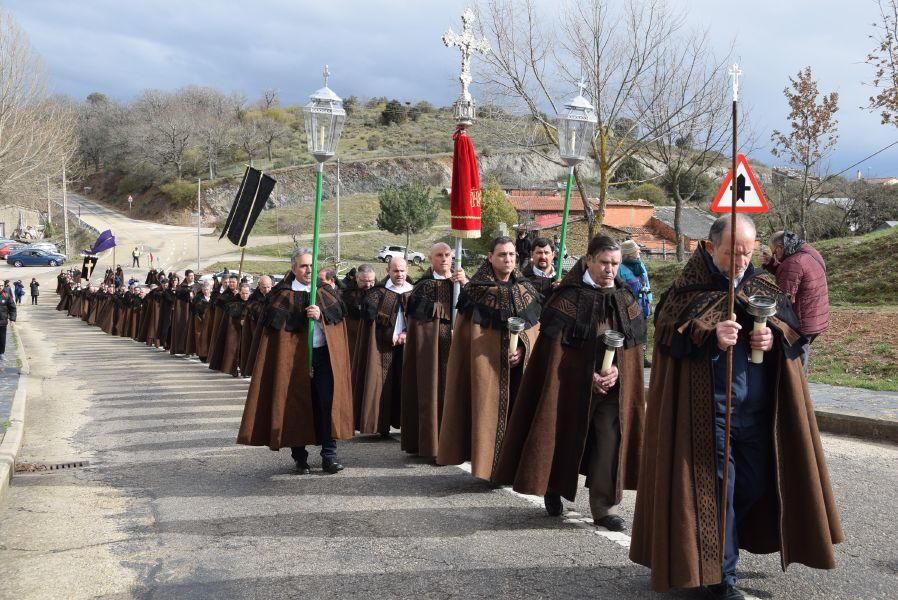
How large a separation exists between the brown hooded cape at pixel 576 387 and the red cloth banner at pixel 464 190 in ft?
10.7

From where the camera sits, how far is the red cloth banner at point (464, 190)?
955cm

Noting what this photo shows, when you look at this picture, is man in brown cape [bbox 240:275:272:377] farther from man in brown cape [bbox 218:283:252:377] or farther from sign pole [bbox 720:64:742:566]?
sign pole [bbox 720:64:742:566]

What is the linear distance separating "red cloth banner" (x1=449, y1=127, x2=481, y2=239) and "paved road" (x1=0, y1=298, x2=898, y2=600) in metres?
2.38

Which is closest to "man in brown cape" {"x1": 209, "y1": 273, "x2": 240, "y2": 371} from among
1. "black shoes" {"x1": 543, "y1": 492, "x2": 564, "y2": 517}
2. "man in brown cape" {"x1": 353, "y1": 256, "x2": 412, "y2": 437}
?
"man in brown cape" {"x1": 353, "y1": 256, "x2": 412, "y2": 437}

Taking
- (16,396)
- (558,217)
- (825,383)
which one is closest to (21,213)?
(558,217)

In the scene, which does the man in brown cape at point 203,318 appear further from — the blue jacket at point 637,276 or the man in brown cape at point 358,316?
the blue jacket at point 637,276

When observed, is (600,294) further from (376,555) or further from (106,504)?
(106,504)

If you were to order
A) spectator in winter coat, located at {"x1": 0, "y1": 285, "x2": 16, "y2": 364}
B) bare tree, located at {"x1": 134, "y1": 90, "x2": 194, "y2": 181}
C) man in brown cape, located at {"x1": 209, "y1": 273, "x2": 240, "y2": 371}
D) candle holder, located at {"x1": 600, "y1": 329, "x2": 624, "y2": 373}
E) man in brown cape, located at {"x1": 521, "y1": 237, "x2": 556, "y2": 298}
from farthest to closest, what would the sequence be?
bare tree, located at {"x1": 134, "y1": 90, "x2": 194, "y2": 181} < spectator in winter coat, located at {"x1": 0, "y1": 285, "x2": 16, "y2": 364} < man in brown cape, located at {"x1": 209, "y1": 273, "x2": 240, "y2": 371} < man in brown cape, located at {"x1": 521, "y1": 237, "x2": 556, "y2": 298} < candle holder, located at {"x1": 600, "y1": 329, "x2": 624, "y2": 373}

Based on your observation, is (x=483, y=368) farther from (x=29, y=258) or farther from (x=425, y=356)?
(x=29, y=258)

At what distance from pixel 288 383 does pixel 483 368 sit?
1.84m

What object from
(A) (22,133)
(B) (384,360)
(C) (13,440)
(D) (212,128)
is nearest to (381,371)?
(B) (384,360)

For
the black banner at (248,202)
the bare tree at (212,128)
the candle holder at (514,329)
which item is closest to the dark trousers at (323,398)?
the candle holder at (514,329)

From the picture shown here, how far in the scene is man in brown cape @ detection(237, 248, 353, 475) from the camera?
820 cm

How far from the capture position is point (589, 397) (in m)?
6.24
